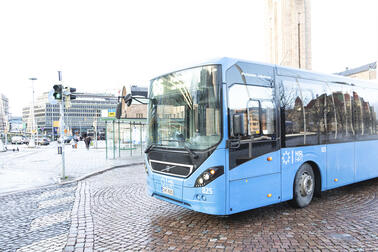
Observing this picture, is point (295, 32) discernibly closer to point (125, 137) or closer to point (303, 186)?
point (125, 137)

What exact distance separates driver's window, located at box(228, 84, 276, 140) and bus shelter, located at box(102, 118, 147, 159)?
14.8 m

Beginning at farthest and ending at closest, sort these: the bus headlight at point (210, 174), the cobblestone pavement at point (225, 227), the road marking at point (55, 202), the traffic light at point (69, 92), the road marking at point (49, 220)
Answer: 1. the traffic light at point (69, 92)
2. the road marking at point (55, 202)
3. the road marking at point (49, 220)
4. the bus headlight at point (210, 174)
5. the cobblestone pavement at point (225, 227)

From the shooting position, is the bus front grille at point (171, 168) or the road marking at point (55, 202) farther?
the road marking at point (55, 202)

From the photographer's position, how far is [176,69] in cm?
595

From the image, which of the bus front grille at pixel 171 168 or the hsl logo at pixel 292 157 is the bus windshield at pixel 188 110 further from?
the hsl logo at pixel 292 157

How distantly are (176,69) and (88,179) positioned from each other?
23.9ft

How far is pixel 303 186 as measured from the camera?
6.54m

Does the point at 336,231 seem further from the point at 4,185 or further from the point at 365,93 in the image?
the point at 4,185

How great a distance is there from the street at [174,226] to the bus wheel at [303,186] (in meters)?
0.18

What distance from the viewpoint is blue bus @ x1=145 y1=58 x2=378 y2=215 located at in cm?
509

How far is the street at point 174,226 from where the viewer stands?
15.5 feet

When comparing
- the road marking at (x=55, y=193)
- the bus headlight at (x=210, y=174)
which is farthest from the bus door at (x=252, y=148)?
the road marking at (x=55, y=193)

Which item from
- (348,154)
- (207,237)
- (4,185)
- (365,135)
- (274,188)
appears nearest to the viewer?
(207,237)

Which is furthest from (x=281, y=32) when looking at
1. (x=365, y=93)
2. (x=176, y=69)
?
(x=176, y=69)
